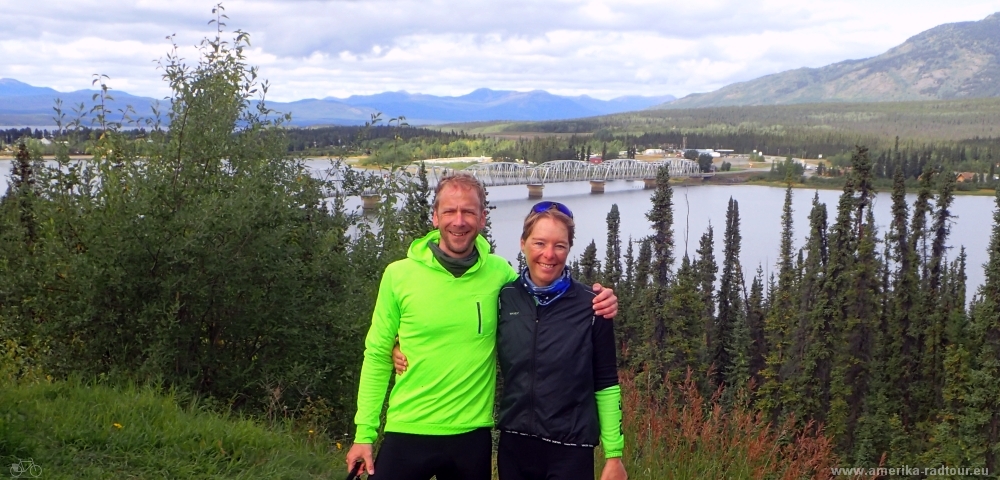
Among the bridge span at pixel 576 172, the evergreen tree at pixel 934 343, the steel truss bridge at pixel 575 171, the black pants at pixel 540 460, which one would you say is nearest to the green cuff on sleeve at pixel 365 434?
the black pants at pixel 540 460

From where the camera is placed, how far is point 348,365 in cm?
654

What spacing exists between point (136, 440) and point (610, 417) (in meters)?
2.71

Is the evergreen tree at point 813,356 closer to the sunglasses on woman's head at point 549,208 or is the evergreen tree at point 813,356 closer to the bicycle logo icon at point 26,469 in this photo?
the sunglasses on woman's head at point 549,208

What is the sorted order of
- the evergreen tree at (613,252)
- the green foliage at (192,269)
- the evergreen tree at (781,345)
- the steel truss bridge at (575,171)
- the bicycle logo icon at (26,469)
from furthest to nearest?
1. the steel truss bridge at (575,171)
2. the evergreen tree at (613,252)
3. the evergreen tree at (781,345)
4. the green foliage at (192,269)
5. the bicycle logo icon at (26,469)

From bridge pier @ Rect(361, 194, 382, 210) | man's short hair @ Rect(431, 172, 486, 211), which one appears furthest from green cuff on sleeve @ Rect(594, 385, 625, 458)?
bridge pier @ Rect(361, 194, 382, 210)

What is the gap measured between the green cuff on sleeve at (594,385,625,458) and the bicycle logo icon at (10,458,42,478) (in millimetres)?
2640

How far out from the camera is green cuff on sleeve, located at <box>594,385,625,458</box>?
2.84 metres

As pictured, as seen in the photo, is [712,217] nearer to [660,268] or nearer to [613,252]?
[613,252]

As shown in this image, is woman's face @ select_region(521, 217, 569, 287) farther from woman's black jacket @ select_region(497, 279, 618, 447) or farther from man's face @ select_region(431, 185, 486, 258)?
man's face @ select_region(431, 185, 486, 258)

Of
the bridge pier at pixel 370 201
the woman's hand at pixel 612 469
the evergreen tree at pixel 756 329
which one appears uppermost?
the bridge pier at pixel 370 201

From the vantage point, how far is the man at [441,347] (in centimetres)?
276

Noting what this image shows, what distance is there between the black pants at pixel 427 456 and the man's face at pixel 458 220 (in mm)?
686

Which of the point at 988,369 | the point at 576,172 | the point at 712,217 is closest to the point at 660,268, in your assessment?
the point at 988,369

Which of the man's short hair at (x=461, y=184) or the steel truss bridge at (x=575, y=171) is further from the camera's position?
the steel truss bridge at (x=575, y=171)
